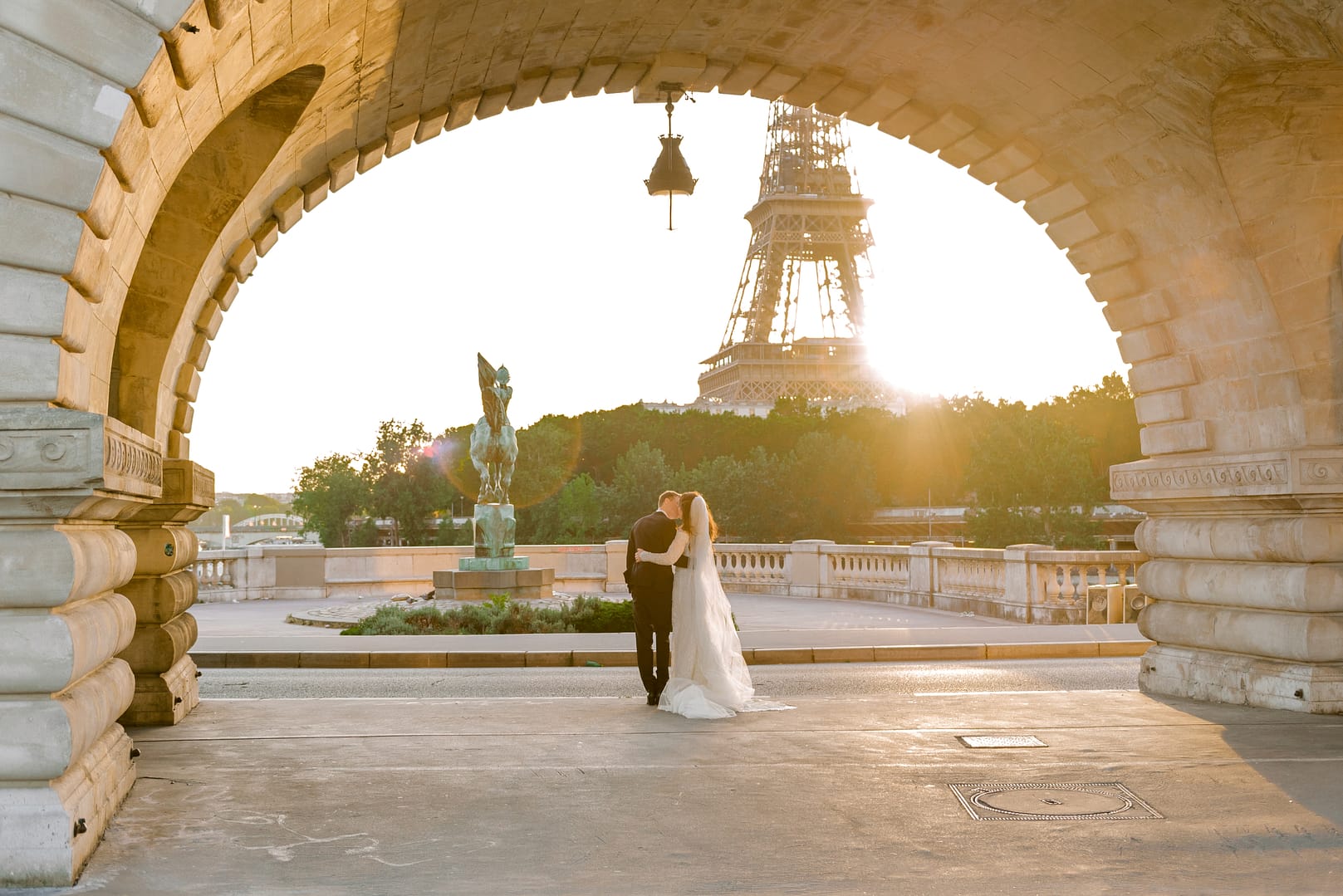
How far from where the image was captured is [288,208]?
10742 millimetres

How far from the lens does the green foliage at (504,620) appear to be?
19.0 m

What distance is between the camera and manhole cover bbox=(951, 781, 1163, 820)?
636 cm

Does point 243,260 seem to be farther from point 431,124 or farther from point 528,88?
point 528,88

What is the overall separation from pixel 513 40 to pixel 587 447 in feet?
240

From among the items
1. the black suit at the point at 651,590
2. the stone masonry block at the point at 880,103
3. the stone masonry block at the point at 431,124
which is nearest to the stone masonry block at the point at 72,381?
the black suit at the point at 651,590

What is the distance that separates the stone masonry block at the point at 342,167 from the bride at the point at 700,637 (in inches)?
171

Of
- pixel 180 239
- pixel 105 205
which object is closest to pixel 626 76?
pixel 180 239

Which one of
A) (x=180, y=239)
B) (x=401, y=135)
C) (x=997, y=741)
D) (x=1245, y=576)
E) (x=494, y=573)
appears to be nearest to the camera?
(x=997, y=741)

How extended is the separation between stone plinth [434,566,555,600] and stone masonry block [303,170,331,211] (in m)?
13.1

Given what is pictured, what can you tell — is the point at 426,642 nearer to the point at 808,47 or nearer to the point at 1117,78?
the point at 808,47

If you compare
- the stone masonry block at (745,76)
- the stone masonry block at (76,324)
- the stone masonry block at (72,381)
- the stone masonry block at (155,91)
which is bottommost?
the stone masonry block at (72,381)

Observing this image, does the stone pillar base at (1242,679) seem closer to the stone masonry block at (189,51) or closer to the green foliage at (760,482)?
the stone masonry block at (189,51)

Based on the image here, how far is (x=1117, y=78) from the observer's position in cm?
A: 945

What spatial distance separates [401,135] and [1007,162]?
18.3 ft
